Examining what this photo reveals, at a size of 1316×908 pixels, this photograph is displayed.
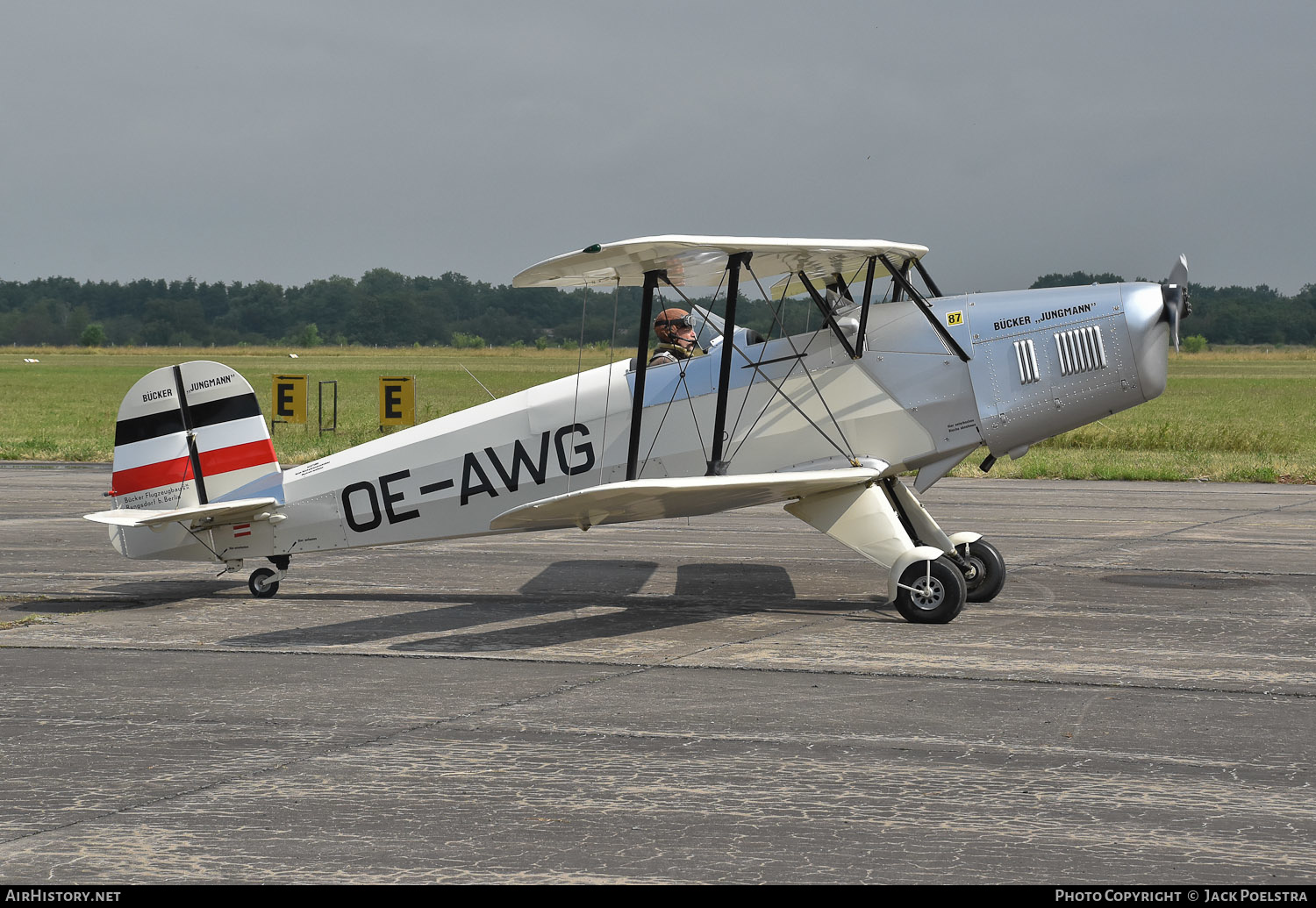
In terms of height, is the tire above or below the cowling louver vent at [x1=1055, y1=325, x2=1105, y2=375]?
below

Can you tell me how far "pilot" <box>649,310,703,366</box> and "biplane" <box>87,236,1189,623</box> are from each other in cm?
10

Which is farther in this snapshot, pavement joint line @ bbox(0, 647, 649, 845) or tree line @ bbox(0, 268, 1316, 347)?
tree line @ bbox(0, 268, 1316, 347)

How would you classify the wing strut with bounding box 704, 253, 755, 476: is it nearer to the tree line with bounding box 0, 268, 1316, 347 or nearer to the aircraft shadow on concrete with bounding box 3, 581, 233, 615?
the aircraft shadow on concrete with bounding box 3, 581, 233, 615

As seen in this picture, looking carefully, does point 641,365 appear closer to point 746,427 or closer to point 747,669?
point 746,427

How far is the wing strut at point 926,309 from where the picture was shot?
9828 millimetres

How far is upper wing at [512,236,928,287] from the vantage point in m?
8.81

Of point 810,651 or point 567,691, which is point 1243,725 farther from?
point 567,691

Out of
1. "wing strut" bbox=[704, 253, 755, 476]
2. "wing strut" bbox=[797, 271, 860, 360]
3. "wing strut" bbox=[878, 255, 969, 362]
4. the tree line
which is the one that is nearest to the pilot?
"wing strut" bbox=[704, 253, 755, 476]

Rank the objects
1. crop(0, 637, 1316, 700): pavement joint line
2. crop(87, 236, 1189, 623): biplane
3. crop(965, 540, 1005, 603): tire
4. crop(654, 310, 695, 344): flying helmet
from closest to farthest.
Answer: crop(0, 637, 1316, 700): pavement joint line → crop(87, 236, 1189, 623): biplane → crop(965, 540, 1005, 603): tire → crop(654, 310, 695, 344): flying helmet

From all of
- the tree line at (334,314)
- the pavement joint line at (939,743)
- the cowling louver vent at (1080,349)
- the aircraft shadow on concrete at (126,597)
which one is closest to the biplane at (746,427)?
the cowling louver vent at (1080,349)

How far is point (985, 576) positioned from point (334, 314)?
172 meters

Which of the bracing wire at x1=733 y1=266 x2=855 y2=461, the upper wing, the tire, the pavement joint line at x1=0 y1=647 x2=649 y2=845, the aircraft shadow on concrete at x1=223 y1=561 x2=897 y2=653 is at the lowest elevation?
the aircraft shadow on concrete at x1=223 y1=561 x2=897 y2=653

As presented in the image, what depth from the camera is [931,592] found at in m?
9.30

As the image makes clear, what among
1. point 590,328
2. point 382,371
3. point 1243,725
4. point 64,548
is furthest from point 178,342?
point 1243,725
